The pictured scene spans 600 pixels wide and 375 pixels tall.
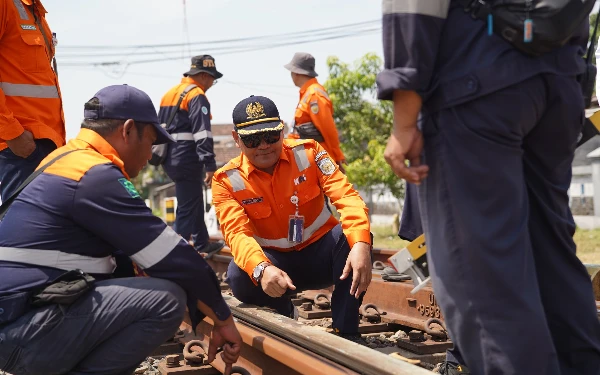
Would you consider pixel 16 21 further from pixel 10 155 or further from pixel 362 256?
pixel 362 256

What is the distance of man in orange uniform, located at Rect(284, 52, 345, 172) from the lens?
8.65m

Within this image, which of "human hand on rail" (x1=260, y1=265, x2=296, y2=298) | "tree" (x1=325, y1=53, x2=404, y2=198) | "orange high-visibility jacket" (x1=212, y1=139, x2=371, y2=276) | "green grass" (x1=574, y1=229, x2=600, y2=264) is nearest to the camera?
"human hand on rail" (x1=260, y1=265, x2=296, y2=298)

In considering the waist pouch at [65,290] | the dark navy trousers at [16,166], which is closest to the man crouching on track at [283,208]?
the dark navy trousers at [16,166]

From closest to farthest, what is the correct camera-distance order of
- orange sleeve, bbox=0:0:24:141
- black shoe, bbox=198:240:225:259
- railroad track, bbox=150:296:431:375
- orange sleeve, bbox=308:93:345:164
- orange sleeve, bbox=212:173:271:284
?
railroad track, bbox=150:296:431:375 < orange sleeve, bbox=212:173:271:284 < orange sleeve, bbox=0:0:24:141 < orange sleeve, bbox=308:93:345:164 < black shoe, bbox=198:240:225:259

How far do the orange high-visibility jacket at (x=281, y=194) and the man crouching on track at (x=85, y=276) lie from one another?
1192 millimetres

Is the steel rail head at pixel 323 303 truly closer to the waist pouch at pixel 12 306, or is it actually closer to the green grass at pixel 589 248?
the waist pouch at pixel 12 306

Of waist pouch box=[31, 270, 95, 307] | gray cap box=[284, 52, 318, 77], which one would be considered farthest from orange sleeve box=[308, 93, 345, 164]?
waist pouch box=[31, 270, 95, 307]

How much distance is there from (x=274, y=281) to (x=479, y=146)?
5.90 ft

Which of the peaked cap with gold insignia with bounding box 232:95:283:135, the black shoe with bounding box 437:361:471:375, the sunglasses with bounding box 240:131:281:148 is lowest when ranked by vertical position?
the black shoe with bounding box 437:361:471:375

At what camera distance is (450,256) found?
2367 mm

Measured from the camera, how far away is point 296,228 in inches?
175

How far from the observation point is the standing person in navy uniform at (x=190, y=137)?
27.1 ft

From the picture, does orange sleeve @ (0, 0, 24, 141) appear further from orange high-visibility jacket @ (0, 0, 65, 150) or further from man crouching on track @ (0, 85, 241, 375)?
man crouching on track @ (0, 85, 241, 375)

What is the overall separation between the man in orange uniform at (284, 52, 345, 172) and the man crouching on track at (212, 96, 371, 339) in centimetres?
404
